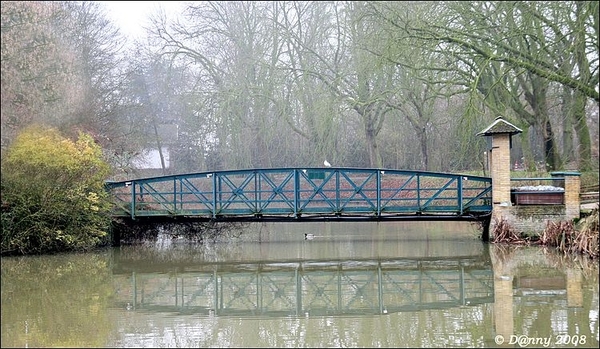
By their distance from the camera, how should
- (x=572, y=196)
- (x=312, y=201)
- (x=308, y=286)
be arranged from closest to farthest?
(x=308, y=286) → (x=572, y=196) → (x=312, y=201)

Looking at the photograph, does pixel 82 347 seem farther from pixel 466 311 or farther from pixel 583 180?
pixel 583 180

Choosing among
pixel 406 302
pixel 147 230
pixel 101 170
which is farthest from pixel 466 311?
pixel 147 230

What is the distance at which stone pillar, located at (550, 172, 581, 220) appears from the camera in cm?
2058

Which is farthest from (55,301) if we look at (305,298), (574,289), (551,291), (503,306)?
(574,289)

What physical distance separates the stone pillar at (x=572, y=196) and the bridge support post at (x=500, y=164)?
1532 millimetres

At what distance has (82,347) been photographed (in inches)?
368

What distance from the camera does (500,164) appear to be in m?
21.6

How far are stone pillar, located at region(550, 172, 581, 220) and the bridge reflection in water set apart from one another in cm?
368

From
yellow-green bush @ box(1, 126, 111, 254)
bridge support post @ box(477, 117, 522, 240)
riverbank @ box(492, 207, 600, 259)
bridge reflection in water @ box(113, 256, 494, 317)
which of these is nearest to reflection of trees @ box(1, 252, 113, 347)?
bridge reflection in water @ box(113, 256, 494, 317)

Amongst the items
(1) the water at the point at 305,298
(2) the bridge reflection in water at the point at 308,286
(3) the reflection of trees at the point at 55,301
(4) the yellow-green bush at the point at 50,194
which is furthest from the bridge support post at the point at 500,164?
(4) the yellow-green bush at the point at 50,194

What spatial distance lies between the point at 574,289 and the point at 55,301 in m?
8.72

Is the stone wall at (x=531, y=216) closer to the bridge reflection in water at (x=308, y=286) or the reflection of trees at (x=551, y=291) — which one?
the reflection of trees at (x=551, y=291)

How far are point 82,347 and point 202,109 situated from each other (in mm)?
25236

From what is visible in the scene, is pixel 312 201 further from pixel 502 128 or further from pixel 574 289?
pixel 574 289
